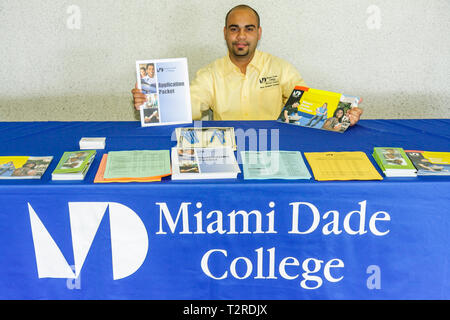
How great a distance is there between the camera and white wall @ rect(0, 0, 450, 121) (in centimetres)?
272

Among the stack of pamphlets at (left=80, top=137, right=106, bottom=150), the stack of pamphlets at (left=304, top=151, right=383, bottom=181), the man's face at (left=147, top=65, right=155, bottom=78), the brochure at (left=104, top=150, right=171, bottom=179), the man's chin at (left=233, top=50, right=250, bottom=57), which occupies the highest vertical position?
the man's chin at (left=233, top=50, right=250, bottom=57)

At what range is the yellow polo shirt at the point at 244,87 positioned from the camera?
249 centimetres

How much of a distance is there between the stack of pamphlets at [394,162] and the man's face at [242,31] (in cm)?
109

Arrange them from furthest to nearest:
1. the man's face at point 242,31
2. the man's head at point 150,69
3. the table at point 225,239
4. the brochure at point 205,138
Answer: the man's face at point 242,31 → the man's head at point 150,69 → the brochure at point 205,138 → the table at point 225,239

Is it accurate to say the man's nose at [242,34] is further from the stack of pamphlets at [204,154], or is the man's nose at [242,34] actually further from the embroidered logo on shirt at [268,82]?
the stack of pamphlets at [204,154]

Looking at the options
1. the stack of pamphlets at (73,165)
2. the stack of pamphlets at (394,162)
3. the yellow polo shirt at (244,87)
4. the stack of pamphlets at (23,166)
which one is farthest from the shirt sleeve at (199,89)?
the stack of pamphlets at (394,162)

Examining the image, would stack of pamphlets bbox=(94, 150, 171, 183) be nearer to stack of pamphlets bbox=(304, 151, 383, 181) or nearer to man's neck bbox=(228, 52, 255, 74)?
stack of pamphlets bbox=(304, 151, 383, 181)

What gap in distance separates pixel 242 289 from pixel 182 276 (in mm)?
233

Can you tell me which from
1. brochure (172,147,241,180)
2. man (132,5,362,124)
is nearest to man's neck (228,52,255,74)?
man (132,5,362,124)

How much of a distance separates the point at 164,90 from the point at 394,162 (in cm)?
107

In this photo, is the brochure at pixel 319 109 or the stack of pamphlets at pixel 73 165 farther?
the brochure at pixel 319 109

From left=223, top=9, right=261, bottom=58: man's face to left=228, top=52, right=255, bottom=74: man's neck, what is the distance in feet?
0.12

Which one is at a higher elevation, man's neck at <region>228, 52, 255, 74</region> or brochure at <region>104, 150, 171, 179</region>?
man's neck at <region>228, 52, 255, 74</region>
